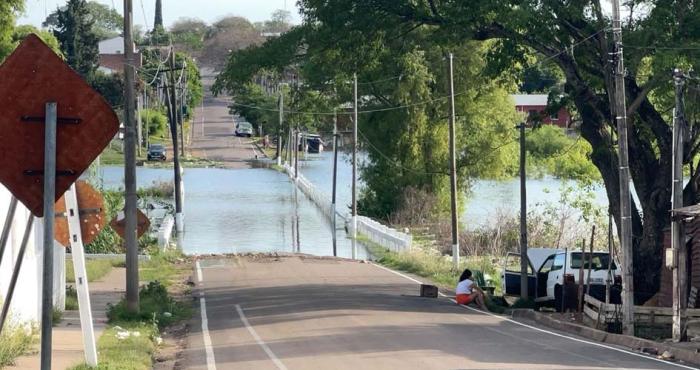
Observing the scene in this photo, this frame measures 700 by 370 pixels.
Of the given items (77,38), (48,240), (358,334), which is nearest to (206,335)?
(358,334)

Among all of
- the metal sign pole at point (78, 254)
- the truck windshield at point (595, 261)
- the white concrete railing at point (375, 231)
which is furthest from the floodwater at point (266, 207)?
the metal sign pole at point (78, 254)

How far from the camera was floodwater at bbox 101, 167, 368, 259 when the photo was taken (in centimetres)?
5548

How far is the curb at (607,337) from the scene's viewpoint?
64.5ft

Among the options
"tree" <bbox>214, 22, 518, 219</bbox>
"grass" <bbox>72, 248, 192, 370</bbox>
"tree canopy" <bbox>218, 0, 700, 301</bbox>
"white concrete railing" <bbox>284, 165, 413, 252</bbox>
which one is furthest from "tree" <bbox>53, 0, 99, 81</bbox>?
"tree canopy" <bbox>218, 0, 700, 301</bbox>

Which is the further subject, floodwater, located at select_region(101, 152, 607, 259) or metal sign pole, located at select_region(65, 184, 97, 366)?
floodwater, located at select_region(101, 152, 607, 259)

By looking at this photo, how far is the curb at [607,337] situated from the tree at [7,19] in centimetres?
1779

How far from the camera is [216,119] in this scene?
500ft

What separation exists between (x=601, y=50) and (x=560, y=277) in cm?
618

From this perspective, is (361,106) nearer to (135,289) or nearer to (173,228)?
(173,228)

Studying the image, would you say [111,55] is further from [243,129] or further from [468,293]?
[468,293]

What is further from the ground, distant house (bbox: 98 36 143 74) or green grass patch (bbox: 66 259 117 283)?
distant house (bbox: 98 36 143 74)

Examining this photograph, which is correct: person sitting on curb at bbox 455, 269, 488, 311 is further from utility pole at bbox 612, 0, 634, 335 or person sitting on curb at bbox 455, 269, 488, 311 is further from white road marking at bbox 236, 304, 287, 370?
white road marking at bbox 236, 304, 287, 370

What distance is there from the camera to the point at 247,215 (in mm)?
71688

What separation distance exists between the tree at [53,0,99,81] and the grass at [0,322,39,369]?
89.0m
